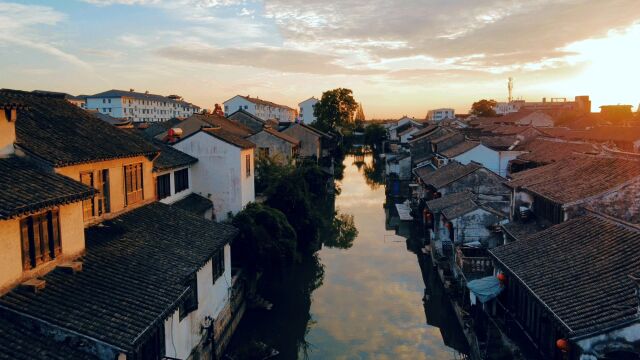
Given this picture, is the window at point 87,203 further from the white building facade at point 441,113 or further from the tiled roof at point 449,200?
the white building facade at point 441,113

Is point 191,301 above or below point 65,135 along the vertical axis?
below

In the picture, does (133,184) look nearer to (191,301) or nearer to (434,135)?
(191,301)

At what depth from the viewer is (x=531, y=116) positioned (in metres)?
71.3

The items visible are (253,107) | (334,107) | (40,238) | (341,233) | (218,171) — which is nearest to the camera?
(40,238)

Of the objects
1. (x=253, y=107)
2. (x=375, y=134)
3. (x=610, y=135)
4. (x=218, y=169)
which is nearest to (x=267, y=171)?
(x=218, y=169)

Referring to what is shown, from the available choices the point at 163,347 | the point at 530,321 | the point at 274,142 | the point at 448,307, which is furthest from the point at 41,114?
the point at 274,142

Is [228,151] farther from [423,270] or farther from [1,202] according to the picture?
[1,202]

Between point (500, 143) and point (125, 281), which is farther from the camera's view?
point (500, 143)

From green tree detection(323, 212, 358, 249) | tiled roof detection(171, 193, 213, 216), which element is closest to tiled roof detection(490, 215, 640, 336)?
tiled roof detection(171, 193, 213, 216)

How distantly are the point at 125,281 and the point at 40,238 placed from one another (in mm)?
1903

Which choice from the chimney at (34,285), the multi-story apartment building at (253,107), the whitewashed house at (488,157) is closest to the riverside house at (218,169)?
the chimney at (34,285)

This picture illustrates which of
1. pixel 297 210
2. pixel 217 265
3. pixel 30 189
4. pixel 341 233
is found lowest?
pixel 341 233

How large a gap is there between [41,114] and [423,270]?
62.7ft

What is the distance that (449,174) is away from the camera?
1286 inches
